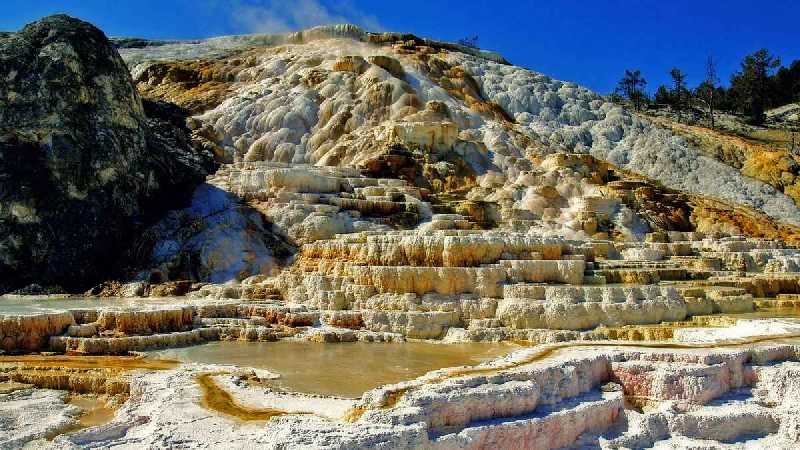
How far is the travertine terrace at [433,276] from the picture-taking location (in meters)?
7.59

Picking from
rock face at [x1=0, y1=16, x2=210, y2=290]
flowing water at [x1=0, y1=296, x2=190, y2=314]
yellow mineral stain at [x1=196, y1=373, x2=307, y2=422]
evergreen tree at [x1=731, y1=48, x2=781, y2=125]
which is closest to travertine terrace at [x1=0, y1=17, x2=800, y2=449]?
yellow mineral stain at [x1=196, y1=373, x2=307, y2=422]

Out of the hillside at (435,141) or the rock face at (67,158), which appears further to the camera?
the hillside at (435,141)

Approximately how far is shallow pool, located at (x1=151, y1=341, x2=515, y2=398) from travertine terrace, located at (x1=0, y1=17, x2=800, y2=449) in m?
0.38

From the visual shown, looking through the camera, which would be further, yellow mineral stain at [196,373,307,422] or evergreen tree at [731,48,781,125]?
evergreen tree at [731,48,781,125]

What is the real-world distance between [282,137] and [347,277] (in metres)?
13.4

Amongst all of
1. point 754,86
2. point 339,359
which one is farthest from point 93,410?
point 754,86

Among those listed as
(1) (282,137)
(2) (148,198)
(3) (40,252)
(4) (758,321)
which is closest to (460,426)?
(4) (758,321)

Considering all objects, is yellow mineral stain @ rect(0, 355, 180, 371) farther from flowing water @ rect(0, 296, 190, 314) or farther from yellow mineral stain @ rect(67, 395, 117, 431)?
flowing water @ rect(0, 296, 190, 314)

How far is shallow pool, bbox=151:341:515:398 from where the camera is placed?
9539 millimetres

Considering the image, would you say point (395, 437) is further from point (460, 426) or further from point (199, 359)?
point (199, 359)

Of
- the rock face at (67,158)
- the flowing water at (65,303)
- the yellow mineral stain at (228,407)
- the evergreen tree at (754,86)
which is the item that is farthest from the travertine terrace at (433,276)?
the evergreen tree at (754,86)

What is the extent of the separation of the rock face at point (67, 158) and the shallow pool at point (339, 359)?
24.9 ft

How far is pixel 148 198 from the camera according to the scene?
20375 millimetres

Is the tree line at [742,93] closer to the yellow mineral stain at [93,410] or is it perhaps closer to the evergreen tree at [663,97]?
the evergreen tree at [663,97]
